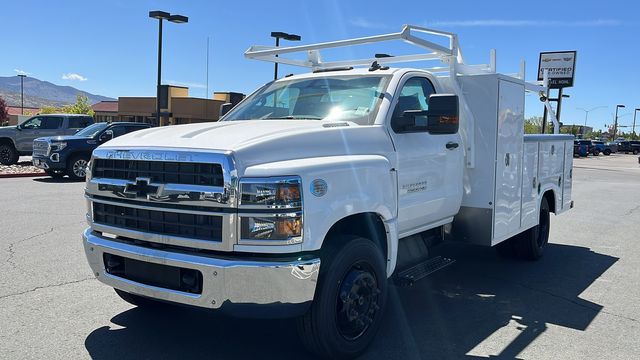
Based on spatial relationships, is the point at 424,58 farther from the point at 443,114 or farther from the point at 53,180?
the point at 53,180

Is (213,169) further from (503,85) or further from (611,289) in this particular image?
(611,289)

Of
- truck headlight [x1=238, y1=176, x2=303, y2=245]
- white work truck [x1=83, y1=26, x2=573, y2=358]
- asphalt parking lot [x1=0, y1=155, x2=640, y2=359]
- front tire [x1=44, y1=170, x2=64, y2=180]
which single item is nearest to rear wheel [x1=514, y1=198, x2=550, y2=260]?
asphalt parking lot [x1=0, y1=155, x2=640, y2=359]

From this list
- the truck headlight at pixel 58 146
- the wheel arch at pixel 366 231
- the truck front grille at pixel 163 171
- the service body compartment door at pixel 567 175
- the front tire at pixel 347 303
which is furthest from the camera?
the truck headlight at pixel 58 146

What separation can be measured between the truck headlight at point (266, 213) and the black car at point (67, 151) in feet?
44.4

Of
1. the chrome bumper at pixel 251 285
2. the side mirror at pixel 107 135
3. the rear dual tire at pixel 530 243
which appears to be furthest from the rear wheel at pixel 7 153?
the chrome bumper at pixel 251 285

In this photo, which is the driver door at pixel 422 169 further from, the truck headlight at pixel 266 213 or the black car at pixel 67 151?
the black car at pixel 67 151

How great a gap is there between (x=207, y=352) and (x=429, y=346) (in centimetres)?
168

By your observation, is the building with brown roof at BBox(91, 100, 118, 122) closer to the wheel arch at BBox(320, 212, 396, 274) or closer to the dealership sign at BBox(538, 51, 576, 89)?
the dealership sign at BBox(538, 51, 576, 89)

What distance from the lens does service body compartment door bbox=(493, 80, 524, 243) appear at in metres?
5.68

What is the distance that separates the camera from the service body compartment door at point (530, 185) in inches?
254

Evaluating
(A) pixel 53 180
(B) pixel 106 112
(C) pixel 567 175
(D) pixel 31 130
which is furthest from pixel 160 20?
(B) pixel 106 112

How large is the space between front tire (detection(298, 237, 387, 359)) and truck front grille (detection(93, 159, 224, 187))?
92 centimetres

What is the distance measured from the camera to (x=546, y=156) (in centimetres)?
713

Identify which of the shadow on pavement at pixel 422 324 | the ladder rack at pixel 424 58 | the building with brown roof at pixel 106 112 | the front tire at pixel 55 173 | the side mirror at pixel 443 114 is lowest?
the shadow on pavement at pixel 422 324
